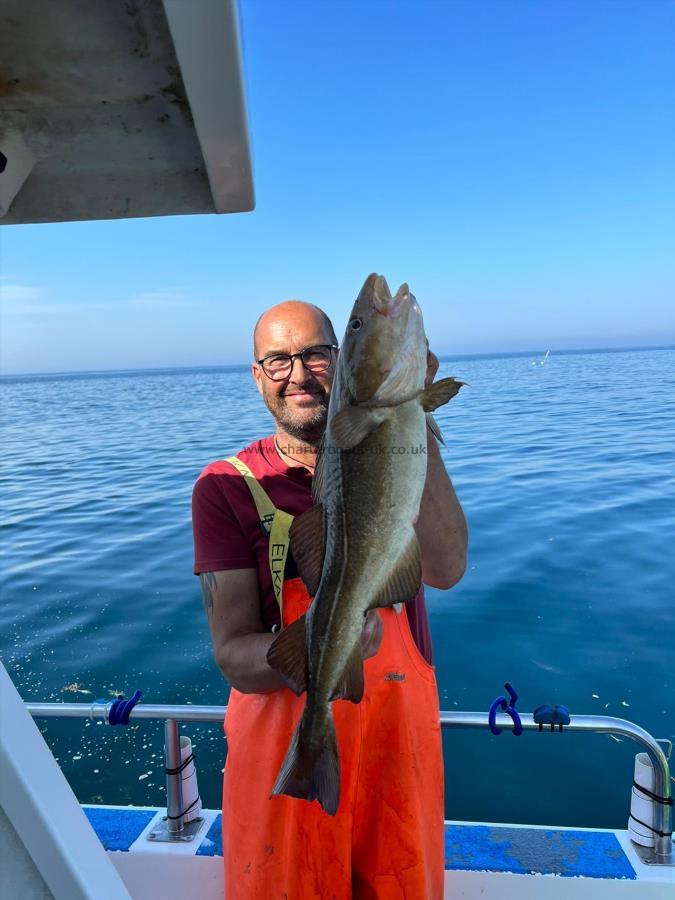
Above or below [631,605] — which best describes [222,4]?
above

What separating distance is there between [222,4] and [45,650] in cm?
760

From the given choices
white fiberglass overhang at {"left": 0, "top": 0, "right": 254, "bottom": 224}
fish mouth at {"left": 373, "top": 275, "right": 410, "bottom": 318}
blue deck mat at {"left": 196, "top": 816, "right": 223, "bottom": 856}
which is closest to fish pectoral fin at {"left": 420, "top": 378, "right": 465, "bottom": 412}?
fish mouth at {"left": 373, "top": 275, "right": 410, "bottom": 318}

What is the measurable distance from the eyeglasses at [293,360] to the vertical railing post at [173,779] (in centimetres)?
192

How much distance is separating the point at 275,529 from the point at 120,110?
1672mm

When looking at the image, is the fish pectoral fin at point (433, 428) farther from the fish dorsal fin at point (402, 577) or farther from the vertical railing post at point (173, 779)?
the vertical railing post at point (173, 779)

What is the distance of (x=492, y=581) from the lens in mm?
8391

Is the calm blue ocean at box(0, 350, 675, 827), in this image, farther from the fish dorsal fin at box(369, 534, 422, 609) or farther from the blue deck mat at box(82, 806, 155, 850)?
the fish dorsal fin at box(369, 534, 422, 609)

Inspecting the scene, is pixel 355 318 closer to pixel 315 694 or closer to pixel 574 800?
pixel 315 694

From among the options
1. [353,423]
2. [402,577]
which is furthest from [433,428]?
[402,577]

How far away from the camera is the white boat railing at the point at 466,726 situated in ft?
9.77

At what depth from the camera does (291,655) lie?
2.23 m

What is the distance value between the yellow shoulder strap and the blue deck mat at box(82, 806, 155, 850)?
1.97 metres

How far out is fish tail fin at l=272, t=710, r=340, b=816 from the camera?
208 cm

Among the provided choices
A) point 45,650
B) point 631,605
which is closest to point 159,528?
point 45,650
